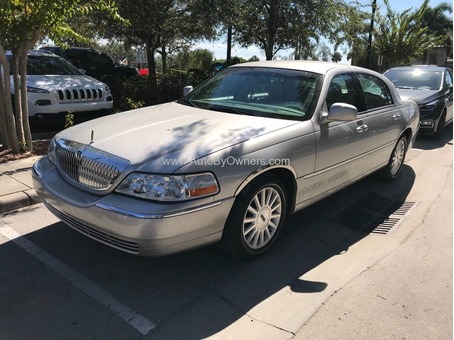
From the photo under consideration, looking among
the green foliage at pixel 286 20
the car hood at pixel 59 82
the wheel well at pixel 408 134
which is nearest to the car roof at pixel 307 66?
the wheel well at pixel 408 134

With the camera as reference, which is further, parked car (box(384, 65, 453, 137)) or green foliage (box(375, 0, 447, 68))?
green foliage (box(375, 0, 447, 68))

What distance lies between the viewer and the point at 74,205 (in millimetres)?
3010

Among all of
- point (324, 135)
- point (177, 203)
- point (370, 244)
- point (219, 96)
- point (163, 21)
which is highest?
point (163, 21)

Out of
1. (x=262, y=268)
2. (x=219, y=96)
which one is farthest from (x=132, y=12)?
(x=262, y=268)

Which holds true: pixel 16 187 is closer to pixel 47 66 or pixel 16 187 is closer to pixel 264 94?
pixel 264 94

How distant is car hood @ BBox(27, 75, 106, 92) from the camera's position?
7.21 m

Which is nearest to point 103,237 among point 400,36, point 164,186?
point 164,186

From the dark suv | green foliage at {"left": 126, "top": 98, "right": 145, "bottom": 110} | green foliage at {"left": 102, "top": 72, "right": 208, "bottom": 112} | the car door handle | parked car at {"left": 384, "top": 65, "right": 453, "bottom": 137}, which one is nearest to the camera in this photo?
the car door handle

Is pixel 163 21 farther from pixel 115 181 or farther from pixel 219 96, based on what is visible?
pixel 115 181

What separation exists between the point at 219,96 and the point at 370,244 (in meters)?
2.12

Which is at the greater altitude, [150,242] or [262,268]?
[150,242]

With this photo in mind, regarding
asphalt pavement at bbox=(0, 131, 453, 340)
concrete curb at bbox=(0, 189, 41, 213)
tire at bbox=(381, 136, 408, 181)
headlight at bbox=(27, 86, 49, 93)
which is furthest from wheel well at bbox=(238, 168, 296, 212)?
headlight at bbox=(27, 86, 49, 93)

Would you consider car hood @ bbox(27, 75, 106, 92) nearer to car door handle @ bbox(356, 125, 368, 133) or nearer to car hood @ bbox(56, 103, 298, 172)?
car hood @ bbox(56, 103, 298, 172)

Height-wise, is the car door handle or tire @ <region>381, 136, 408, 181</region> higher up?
the car door handle
